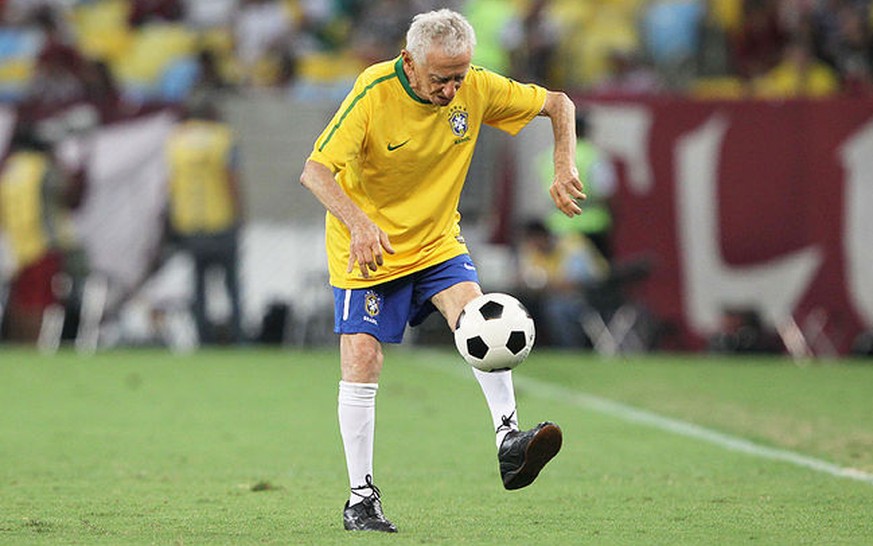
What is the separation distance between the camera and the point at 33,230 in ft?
60.1

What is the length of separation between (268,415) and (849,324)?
8.22 m

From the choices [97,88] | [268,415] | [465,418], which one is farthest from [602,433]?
[97,88]

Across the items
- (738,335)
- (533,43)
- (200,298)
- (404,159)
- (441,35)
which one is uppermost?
(533,43)

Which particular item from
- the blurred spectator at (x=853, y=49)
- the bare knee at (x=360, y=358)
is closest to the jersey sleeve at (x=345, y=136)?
the bare knee at (x=360, y=358)

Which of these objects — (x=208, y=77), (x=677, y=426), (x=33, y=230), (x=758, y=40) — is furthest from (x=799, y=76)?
(x=677, y=426)

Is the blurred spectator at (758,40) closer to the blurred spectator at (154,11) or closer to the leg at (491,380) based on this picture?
the blurred spectator at (154,11)

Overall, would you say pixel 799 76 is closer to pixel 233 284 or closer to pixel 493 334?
pixel 233 284

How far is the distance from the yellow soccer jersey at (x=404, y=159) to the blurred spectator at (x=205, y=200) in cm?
1116

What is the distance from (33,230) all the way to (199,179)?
5.93ft

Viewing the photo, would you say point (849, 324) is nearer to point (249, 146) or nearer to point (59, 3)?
point (249, 146)

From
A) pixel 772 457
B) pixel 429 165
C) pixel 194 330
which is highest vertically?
pixel 429 165

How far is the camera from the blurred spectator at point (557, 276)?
1811cm

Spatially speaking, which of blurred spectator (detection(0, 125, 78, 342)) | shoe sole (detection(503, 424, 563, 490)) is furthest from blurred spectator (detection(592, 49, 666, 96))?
shoe sole (detection(503, 424, 563, 490))

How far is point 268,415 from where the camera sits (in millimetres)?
12344
